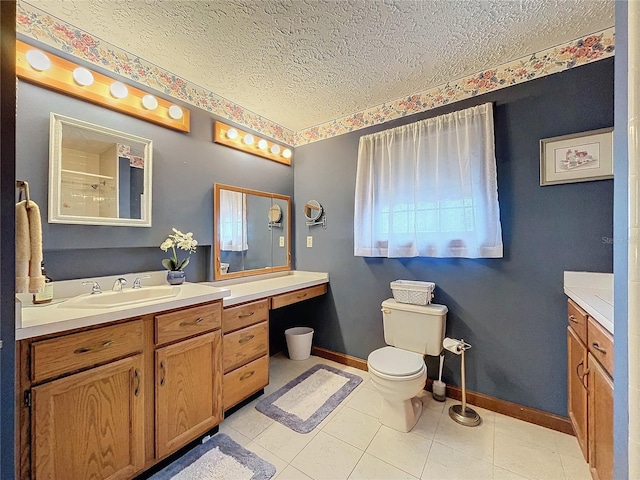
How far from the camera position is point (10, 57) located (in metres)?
0.73

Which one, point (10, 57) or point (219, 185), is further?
point (219, 185)

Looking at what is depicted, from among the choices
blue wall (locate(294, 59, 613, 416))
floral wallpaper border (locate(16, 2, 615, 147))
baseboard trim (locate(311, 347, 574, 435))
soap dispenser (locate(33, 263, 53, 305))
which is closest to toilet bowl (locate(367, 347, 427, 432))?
baseboard trim (locate(311, 347, 574, 435))

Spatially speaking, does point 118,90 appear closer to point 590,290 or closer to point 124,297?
point 124,297

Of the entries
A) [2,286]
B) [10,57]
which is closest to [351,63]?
[10,57]

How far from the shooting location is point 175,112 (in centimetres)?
A: 191

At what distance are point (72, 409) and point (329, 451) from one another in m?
1.26

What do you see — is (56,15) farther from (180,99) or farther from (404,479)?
(404,479)

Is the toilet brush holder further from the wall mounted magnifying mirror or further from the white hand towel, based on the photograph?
the white hand towel

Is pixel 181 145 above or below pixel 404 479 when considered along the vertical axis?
above

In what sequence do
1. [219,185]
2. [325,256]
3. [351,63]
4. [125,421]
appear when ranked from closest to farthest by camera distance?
[125,421] → [351,63] → [219,185] → [325,256]

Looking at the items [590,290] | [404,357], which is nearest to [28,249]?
[404,357]

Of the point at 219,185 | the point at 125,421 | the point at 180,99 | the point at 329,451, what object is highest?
the point at 180,99

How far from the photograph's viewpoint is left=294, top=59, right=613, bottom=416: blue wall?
1579 mm

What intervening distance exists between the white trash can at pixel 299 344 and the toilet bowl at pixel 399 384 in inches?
37.2
